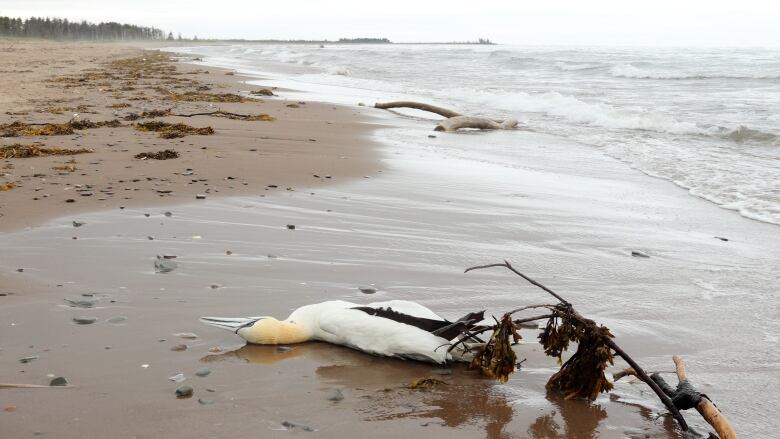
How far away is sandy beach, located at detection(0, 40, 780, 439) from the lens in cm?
242

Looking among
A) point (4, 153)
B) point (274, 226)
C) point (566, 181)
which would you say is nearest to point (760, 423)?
point (274, 226)

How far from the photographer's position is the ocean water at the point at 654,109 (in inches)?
336

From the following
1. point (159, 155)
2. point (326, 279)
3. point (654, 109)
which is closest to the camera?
point (326, 279)

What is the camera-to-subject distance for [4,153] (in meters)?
7.00

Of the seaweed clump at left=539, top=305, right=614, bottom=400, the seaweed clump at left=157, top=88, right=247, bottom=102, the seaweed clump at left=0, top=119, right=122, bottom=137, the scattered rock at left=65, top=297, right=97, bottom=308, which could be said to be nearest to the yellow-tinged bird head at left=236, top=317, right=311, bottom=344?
the scattered rock at left=65, top=297, right=97, bottom=308

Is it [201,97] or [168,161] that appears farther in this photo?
[201,97]

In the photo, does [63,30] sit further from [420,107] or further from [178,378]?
[178,378]

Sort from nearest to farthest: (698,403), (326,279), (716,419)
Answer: (716,419), (698,403), (326,279)

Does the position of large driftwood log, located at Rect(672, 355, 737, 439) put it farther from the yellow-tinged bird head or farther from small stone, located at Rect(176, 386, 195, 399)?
small stone, located at Rect(176, 386, 195, 399)

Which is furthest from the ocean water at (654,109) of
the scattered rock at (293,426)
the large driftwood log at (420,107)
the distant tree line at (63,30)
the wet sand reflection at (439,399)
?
the distant tree line at (63,30)

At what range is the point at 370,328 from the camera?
2.92 m

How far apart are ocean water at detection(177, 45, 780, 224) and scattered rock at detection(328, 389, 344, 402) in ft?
17.2

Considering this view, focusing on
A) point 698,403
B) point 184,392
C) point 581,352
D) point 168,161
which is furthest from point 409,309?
point 168,161

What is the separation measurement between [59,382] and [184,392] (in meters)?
0.46
